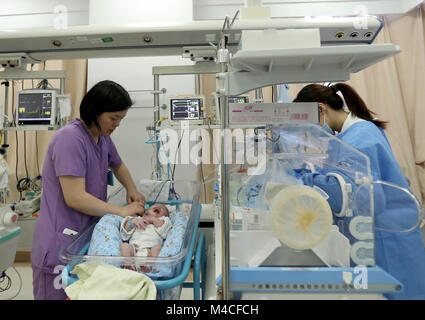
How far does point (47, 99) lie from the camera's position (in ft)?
7.68

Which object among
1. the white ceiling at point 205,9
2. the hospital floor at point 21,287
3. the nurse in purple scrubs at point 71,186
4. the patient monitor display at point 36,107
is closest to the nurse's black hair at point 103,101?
the nurse in purple scrubs at point 71,186

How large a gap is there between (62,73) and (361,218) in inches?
97.1

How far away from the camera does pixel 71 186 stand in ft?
4.09

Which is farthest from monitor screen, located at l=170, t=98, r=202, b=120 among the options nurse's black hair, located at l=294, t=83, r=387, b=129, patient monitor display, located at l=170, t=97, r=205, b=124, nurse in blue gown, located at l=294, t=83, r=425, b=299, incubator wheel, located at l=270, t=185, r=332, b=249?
incubator wheel, located at l=270, t=185, r=332, b=249

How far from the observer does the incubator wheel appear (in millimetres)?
817

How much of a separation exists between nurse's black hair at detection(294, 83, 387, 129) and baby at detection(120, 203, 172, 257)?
107 cm

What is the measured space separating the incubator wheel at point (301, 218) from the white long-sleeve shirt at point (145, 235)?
2.18 ft

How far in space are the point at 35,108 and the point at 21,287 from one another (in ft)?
5.82

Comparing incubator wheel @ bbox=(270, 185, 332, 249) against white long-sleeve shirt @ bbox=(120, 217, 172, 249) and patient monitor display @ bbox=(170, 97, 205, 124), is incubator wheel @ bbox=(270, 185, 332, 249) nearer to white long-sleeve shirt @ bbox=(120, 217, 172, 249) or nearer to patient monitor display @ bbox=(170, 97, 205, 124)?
white long-sleeve shirt @ bbox=(120, 217, 172, 249)

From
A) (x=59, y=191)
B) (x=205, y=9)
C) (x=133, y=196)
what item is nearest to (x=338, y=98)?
(x=133, y=196)

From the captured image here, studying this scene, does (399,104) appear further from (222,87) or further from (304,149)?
(222,87)

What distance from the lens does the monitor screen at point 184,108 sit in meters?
2.38

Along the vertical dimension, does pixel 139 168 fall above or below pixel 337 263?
above
